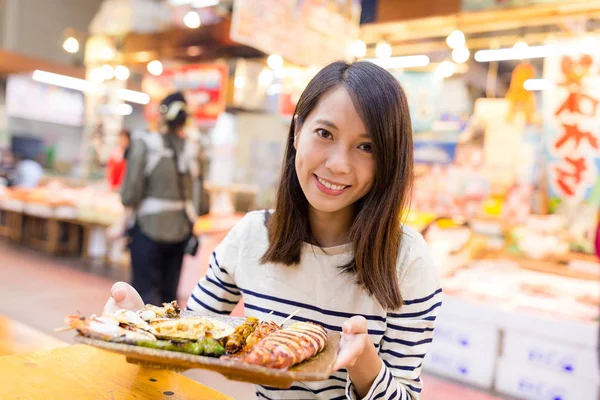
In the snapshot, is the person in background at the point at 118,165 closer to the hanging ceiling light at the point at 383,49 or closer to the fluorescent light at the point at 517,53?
the hanging ceiling light at the point at 383,49

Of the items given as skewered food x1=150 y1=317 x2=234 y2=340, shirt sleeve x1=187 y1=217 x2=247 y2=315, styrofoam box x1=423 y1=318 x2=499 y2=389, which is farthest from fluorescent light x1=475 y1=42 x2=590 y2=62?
skewered food x1=150 y1=317 x2=234 y2=340

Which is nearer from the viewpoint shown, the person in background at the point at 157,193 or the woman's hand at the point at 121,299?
the woman's hand at the point at 121,299

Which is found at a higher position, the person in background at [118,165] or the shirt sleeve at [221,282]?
the person in background at [118,165]

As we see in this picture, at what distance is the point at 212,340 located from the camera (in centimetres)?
115

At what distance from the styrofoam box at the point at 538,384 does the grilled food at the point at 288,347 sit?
3373 millimetres

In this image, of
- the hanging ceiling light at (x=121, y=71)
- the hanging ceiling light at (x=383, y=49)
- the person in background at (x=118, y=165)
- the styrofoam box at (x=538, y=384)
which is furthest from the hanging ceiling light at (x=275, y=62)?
the styrofoam box at (x=538, y=384)

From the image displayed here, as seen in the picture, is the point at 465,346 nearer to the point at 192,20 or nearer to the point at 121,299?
the point at 121,299

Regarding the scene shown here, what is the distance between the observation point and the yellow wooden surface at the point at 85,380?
1352 millimetres

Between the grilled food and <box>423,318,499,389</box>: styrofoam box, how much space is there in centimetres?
338

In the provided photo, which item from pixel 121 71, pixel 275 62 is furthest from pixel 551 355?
pixel 121 71

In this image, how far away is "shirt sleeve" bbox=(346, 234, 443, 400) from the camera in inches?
57.1

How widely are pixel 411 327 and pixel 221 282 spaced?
66 centimetres

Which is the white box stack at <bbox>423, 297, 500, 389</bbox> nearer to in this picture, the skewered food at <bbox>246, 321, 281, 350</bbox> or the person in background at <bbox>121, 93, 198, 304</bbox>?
the person in background at <bbox>121, 93, 198, 304</bbox>

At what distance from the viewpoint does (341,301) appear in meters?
1.52
